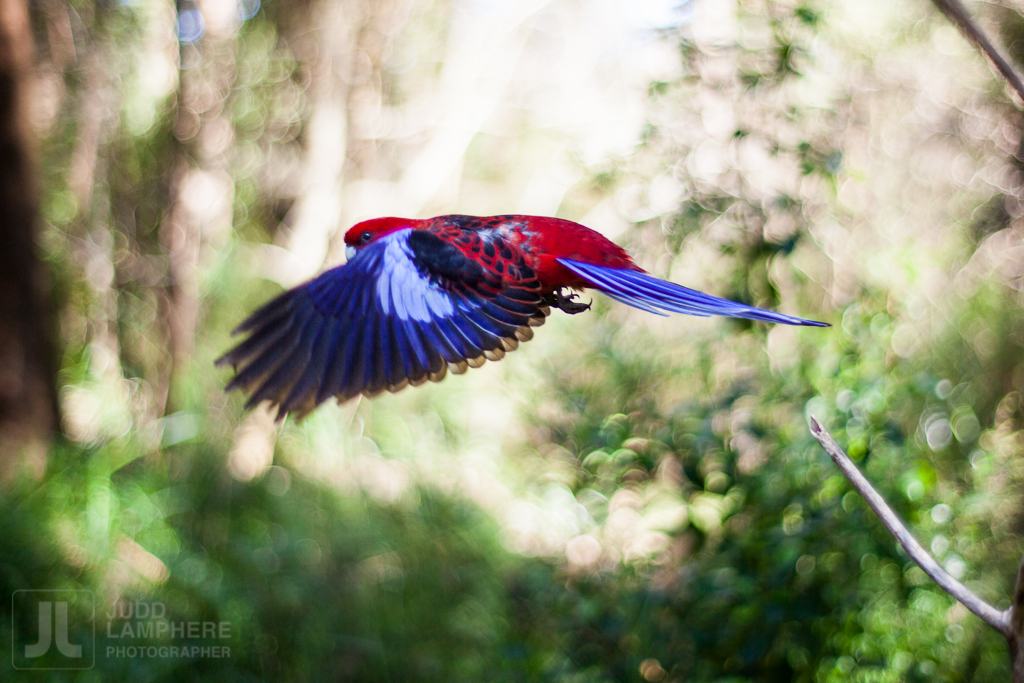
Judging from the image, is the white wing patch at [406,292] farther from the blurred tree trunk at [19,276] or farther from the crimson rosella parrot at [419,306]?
the blurred tree trunk at [19,276]

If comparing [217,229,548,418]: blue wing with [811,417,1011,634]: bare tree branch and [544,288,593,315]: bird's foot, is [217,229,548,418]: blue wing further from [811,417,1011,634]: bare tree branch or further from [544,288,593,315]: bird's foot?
[811,417,1011,634]: bare tree branch

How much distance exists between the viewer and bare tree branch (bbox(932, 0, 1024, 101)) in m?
0.71

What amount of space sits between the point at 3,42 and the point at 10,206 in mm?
641

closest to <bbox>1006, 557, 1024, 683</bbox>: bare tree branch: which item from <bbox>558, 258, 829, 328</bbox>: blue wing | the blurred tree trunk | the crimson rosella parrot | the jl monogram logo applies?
<bbox>558, 258, 829, 328</bbox>: blue wing

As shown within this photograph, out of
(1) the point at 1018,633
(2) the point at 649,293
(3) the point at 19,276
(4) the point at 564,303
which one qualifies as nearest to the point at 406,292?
(4) the point at 564,303

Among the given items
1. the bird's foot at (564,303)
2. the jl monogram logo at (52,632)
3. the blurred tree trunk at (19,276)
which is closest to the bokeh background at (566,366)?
the jl monogram logo at (52,632)

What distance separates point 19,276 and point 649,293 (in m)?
2.81

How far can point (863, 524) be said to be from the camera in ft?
4.75

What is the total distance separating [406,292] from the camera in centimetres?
106

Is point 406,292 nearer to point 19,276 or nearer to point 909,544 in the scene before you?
point 909,544

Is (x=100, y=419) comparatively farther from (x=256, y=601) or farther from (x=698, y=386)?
(x=698, y=386)

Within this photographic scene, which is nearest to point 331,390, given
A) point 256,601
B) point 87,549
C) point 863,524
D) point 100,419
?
point 863,524

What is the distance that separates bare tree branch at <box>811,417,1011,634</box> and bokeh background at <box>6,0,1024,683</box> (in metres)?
0.65

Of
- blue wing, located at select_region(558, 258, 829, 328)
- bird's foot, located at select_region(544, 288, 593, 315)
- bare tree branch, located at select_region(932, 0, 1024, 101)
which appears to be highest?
bare tree branch, located at select_region(932, 0, 1024, 101)
